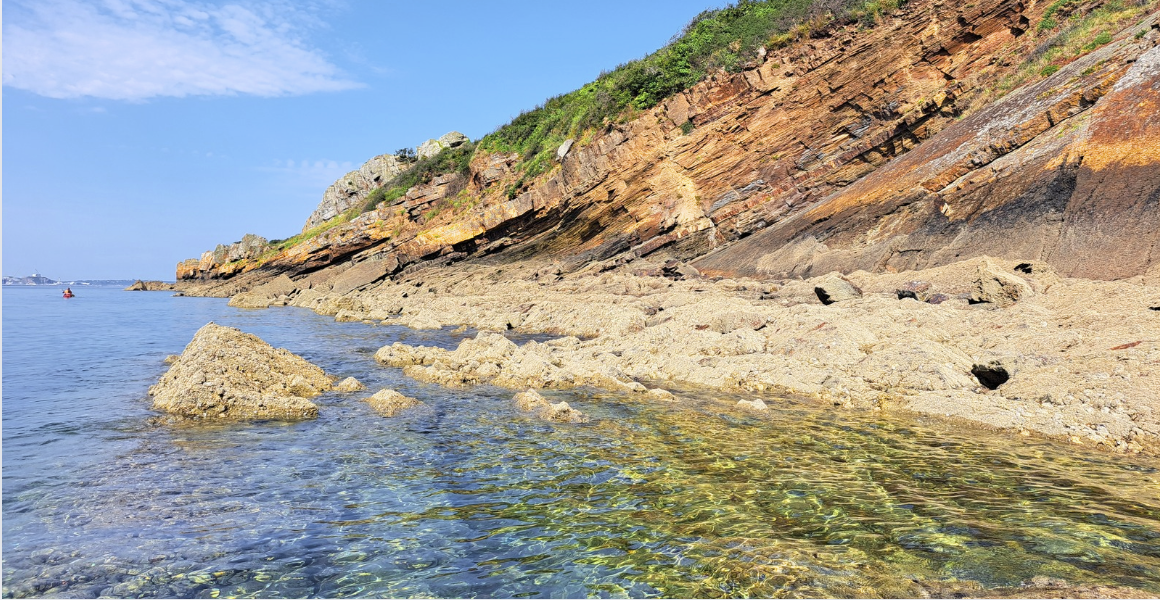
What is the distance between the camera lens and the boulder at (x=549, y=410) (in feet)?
29.6

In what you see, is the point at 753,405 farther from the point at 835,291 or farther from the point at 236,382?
the point at 236,382

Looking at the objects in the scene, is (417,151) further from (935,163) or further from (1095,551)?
(1095,551)

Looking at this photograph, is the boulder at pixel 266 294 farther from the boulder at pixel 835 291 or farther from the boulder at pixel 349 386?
the boulder at pixel 835 291

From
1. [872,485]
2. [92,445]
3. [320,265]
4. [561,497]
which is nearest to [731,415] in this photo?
[872,485]

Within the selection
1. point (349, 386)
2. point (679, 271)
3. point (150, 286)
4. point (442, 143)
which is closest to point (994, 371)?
point (349, 386)

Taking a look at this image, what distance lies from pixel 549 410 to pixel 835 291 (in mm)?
9527

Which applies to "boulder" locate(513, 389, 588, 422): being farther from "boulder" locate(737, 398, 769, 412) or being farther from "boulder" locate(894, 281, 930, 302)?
"boulder" locate(894, 281, 930, 302)

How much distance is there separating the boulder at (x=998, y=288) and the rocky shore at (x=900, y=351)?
0.09ft

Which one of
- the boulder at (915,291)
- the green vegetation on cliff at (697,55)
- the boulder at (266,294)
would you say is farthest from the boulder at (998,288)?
the boulder at (266,294)

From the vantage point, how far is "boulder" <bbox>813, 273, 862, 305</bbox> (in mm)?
15328

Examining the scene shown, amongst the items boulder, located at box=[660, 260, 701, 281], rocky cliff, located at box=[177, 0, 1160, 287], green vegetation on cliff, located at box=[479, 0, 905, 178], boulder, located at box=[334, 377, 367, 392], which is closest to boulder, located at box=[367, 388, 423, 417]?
boulder, located at box=[334, 377, 367, 392]

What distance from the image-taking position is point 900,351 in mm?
10742

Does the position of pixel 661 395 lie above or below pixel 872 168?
below

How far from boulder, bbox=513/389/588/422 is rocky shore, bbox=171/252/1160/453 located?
169 cm
